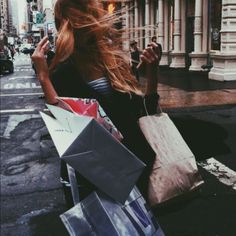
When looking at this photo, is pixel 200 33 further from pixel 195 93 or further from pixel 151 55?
pixel 151 55

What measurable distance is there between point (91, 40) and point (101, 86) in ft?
0.84

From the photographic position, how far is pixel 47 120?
7.36 ft

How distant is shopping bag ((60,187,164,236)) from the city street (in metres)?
0.20

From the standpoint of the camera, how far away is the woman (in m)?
2.42

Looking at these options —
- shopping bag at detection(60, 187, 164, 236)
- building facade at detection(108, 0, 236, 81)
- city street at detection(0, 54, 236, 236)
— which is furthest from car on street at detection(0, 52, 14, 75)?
shopping bag at detection(60, 187, 164, 236)

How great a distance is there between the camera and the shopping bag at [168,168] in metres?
2.30

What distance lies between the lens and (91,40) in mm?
2498

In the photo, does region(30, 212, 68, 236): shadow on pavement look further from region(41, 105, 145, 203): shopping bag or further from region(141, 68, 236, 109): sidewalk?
region(141, 68, 236, 109): sidewalk

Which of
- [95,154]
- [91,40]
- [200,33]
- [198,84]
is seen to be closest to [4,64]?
[200,33]

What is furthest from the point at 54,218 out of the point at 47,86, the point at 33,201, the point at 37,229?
the point at 47,86

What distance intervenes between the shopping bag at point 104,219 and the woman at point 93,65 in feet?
0.77

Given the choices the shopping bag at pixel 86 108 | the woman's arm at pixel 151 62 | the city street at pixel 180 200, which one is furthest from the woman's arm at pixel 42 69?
the city street at pixel 180 200

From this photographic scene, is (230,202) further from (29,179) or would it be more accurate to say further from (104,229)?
(104,229)

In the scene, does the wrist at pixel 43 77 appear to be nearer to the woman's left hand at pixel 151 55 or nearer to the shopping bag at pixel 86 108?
the shopping bag at pixel 86 108
